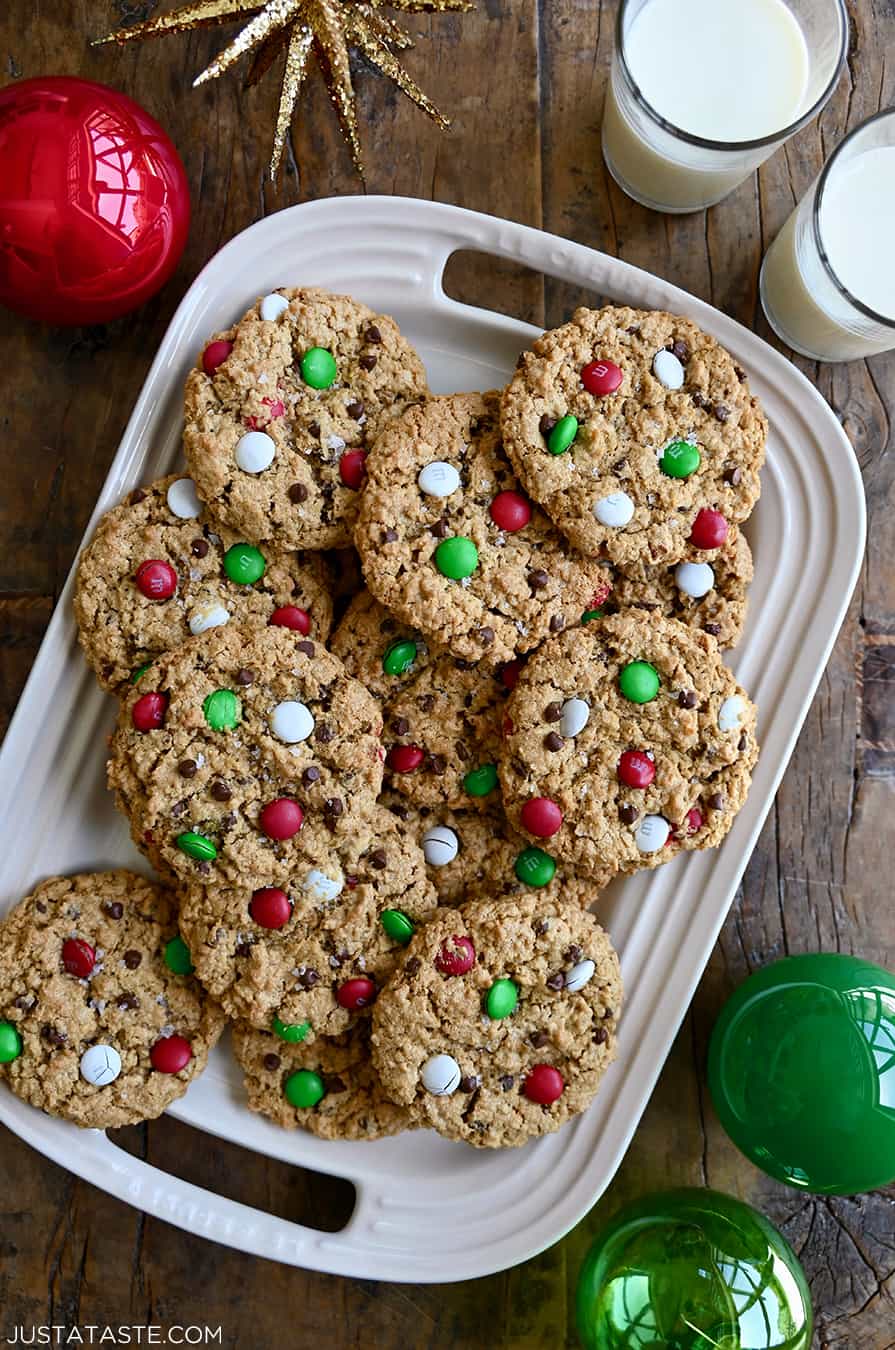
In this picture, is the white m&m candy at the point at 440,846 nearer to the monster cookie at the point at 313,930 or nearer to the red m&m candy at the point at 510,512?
the monster cookie at the point at 313,930

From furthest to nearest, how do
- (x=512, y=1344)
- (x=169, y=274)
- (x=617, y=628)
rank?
1. (x=512, y=1344)
2. (x=169, y=274)
3. (x=617, y=628)

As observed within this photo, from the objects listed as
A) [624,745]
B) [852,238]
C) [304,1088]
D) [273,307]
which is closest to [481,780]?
[624,745]

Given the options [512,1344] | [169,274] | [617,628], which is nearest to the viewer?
[617,628]

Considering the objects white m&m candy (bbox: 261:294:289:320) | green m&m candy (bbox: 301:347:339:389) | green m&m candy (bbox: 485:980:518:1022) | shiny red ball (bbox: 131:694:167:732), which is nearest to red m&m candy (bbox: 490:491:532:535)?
green m&m candy (bbox: 301:347:339:389)

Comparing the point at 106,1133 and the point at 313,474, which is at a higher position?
the point at 313,474

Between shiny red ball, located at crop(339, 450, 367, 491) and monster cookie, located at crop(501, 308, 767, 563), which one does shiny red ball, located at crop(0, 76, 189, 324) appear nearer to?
shiny red ball, located at crop(339, 450, 367, 491)

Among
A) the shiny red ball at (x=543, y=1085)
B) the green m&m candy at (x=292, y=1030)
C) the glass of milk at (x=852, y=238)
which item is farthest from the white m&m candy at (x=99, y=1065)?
the glass of milk at (x=852, y=238)

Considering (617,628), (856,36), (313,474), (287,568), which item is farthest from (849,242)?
(287,568)

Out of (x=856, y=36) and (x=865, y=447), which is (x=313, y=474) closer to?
(x=865, y=447)
